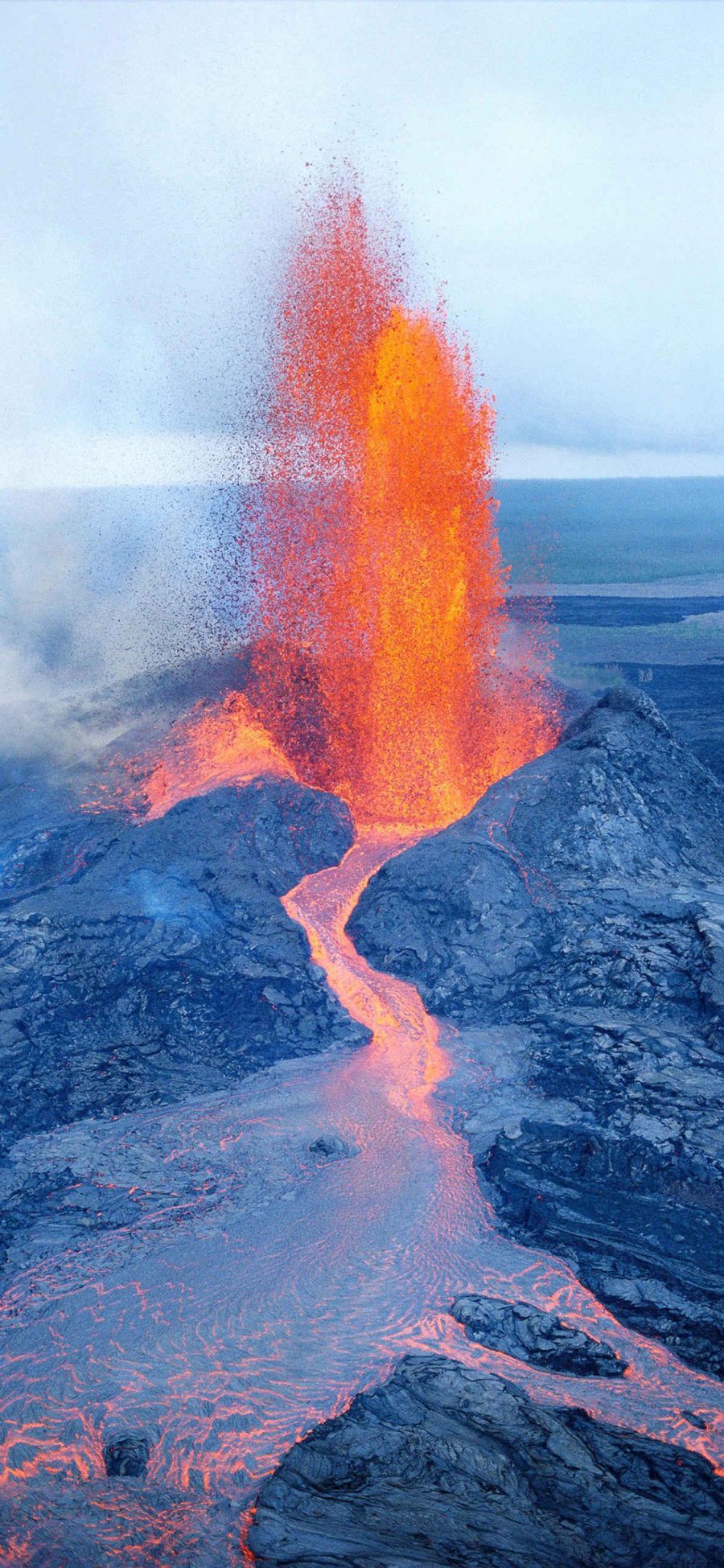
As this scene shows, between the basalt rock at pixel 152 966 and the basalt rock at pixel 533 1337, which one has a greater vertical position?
the basalt rock at pixel 152 966

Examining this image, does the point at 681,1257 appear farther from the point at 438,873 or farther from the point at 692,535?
the point at 692,535

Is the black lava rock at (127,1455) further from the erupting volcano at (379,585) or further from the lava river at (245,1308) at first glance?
the erupting volcano at (379,585)

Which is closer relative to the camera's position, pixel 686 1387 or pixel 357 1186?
pixel 686 1387

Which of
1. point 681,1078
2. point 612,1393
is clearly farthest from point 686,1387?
point 681,1078

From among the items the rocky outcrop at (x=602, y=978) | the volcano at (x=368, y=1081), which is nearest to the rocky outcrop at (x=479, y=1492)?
the volcano at (x=368, y=1081)

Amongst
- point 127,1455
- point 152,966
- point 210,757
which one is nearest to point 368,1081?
point 152,966

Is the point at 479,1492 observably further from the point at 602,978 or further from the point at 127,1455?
the point at 602,978
